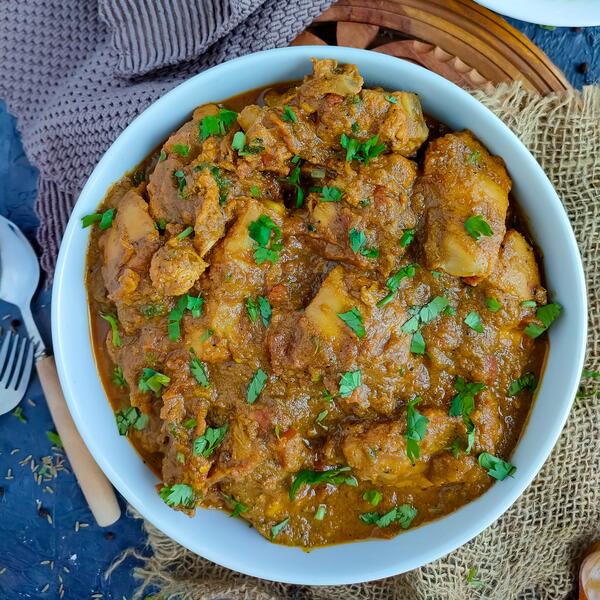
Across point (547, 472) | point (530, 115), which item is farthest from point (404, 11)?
point (547, 472)

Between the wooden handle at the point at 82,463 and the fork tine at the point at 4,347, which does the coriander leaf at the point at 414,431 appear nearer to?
the wooden handle at the point at 82,463

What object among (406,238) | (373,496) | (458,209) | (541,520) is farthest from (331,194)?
(541,520)

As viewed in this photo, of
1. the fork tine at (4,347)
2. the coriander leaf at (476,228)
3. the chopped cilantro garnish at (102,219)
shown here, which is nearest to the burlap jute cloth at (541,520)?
the coriander leaf at (476,228)

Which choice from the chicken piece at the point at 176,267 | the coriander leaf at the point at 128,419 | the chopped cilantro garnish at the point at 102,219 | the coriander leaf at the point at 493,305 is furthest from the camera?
the coriander leaf at the point at 128,419

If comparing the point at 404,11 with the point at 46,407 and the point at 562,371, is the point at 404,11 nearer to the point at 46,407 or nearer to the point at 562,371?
the point at 562,371

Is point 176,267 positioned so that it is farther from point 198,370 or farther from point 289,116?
point 289,116

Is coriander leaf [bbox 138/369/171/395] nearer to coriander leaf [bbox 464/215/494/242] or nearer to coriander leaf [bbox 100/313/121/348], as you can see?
coriander leaf [bbox 100/313/121/348]
